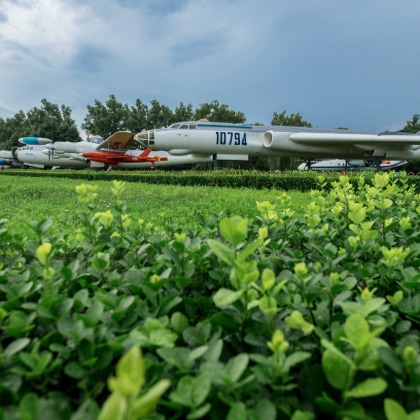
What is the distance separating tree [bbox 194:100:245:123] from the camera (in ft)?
123

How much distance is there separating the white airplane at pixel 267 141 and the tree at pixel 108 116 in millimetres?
25094

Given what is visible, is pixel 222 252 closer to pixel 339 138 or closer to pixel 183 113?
pixel 339 138

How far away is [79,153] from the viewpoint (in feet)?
98.4

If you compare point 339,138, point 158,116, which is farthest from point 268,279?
point 158,116

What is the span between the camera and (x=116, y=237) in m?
1.49

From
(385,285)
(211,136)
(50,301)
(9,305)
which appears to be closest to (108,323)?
(50,301)

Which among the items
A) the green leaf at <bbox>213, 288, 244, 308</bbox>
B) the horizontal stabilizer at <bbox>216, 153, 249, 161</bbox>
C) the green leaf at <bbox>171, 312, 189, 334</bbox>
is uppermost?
the green leaf at <bbox>213, 288, 244, 308</bbox>

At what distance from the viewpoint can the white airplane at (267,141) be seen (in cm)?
1827

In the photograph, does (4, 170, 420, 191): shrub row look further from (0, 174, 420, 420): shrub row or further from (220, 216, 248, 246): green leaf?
(220, 216, 248, 246): green leaf

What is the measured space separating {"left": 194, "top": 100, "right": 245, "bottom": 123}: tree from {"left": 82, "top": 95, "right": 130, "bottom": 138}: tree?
938cm

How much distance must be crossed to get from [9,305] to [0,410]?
370 mm

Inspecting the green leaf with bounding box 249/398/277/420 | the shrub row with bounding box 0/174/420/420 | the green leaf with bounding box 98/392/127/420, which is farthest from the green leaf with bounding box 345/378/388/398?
the green leaf with bounding box 98/392/127/420

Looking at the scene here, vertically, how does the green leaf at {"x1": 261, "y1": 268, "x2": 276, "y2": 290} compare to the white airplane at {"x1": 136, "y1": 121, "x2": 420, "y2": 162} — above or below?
below

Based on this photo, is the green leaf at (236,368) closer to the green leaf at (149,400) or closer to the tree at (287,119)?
the green leaf at (149,400)
